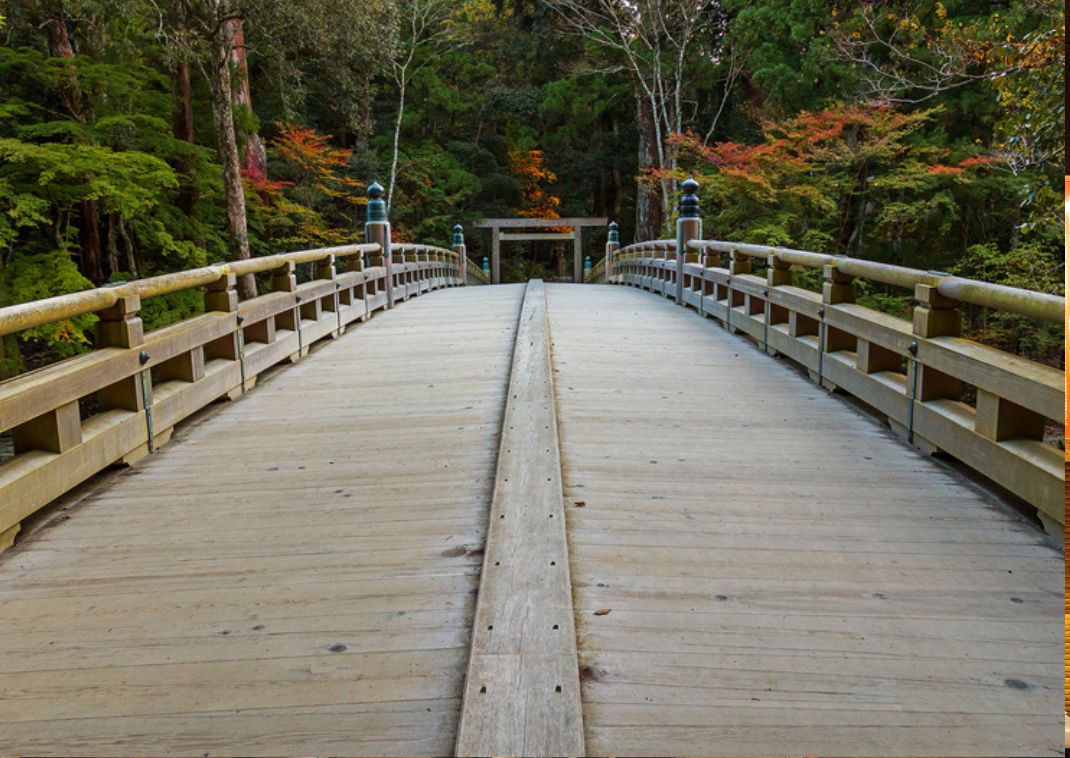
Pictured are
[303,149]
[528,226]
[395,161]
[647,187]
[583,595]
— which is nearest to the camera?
[583,595]

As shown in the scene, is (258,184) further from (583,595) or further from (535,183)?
(535,183)

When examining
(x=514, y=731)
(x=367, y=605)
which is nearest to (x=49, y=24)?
A: (x=367, y=605)

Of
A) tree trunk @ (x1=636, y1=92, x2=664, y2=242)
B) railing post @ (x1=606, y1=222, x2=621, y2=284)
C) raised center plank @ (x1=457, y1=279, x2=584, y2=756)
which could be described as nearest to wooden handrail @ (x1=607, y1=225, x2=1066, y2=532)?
raised center plank @ (x1=457, y1=279, x2=584, y2=756)

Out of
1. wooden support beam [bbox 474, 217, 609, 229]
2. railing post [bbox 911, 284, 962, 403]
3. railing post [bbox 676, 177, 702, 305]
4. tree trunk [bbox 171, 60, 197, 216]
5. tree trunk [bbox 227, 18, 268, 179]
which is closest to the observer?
railing post [bbox 911, 284, 962, 403]

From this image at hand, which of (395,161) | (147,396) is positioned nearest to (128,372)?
(147,396)

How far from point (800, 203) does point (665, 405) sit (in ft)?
30.3

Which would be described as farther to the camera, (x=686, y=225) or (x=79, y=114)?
(x=79, y=114)

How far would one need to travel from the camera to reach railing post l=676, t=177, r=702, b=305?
9.48m

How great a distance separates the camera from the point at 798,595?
2355mm

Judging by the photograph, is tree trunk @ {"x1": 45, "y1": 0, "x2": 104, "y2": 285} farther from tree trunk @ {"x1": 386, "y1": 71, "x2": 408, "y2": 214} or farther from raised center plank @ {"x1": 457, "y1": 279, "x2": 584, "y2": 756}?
tree trunk @ {"x1": 386, "y1": 71, "x2": 408, "y2": 214}

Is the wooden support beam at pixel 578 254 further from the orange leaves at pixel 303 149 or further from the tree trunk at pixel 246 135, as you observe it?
the tree trunk at pixel 246 135

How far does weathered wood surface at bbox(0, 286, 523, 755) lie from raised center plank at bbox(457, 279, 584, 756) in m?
0.08

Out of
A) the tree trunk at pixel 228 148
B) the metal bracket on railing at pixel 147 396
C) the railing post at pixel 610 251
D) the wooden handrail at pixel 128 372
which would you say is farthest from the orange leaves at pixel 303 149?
the metal bracket on railing at pixel 147 396

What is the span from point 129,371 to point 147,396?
0.67 ft
